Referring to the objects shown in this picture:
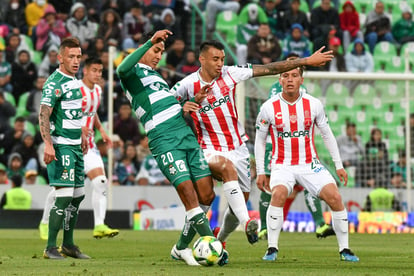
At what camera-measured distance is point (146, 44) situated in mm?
8492

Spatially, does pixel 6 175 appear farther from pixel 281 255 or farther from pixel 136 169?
pixel 281 255

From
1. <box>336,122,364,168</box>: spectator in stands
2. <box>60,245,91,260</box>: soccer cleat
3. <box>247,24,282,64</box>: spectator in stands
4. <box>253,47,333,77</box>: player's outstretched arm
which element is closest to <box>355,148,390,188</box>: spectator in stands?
<box>336,122,364,168</box>: spectator in stands

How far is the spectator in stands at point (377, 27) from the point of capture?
84.9ft

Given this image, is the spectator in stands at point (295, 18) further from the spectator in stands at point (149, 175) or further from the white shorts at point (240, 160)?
the white shorts at point (240, 160)

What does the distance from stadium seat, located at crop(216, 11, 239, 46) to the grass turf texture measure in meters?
11.1

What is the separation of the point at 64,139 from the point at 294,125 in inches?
93.5

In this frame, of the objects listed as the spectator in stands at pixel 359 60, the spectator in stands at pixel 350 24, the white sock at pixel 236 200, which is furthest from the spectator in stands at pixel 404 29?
the white sock at pixel 236 200

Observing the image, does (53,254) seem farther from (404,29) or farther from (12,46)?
(404,29)

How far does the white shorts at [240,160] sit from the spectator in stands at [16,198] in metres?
9.83

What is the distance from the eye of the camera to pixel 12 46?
23.2 meters

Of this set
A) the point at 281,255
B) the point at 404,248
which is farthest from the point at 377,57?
the point at 281,255

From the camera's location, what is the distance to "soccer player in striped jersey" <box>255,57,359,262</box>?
9.70 meters

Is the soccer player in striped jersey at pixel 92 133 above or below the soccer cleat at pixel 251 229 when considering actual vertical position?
above

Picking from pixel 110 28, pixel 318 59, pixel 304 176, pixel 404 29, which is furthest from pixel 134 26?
pixel 318 59
